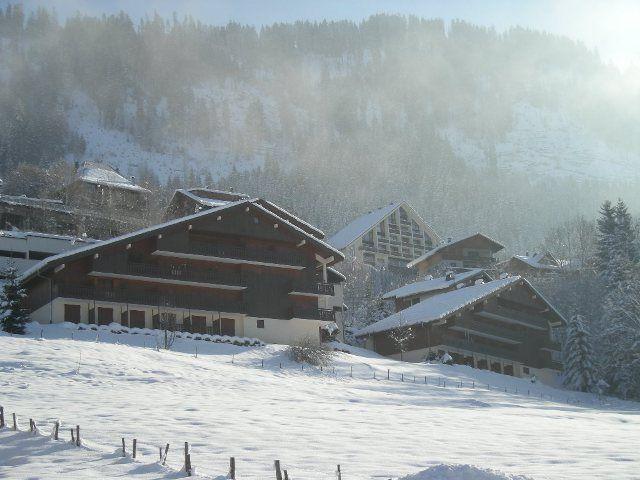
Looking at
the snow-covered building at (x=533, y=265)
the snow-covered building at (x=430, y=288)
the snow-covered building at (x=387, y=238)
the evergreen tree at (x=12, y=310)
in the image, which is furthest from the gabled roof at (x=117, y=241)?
the snow-covered building at (x=387, y=238)

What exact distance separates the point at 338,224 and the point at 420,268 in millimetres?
31760

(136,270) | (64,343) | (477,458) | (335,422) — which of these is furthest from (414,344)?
(477,458)

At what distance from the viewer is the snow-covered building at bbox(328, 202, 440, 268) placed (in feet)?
316

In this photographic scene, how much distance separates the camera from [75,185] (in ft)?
265

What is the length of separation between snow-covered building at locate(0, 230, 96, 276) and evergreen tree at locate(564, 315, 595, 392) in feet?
113

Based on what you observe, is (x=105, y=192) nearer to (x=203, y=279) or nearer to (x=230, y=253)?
(x=230, y=253)

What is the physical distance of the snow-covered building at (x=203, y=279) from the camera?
44.7 meters

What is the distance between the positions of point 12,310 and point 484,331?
1276 inches

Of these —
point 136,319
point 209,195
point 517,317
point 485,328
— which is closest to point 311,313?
point 136,319

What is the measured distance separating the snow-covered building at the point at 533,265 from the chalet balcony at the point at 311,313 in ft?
127

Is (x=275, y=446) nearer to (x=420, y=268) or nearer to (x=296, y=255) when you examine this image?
(x=296, y=255)

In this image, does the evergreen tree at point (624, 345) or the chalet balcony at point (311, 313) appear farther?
the evergreen tree at point (624, 345)

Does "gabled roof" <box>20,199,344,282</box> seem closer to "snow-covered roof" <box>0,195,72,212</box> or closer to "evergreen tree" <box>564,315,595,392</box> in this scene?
"evergreen tree" <box>564,315,595,392</box>

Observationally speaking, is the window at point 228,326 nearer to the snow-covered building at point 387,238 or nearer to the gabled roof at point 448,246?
the gabled roof at point 448,246
